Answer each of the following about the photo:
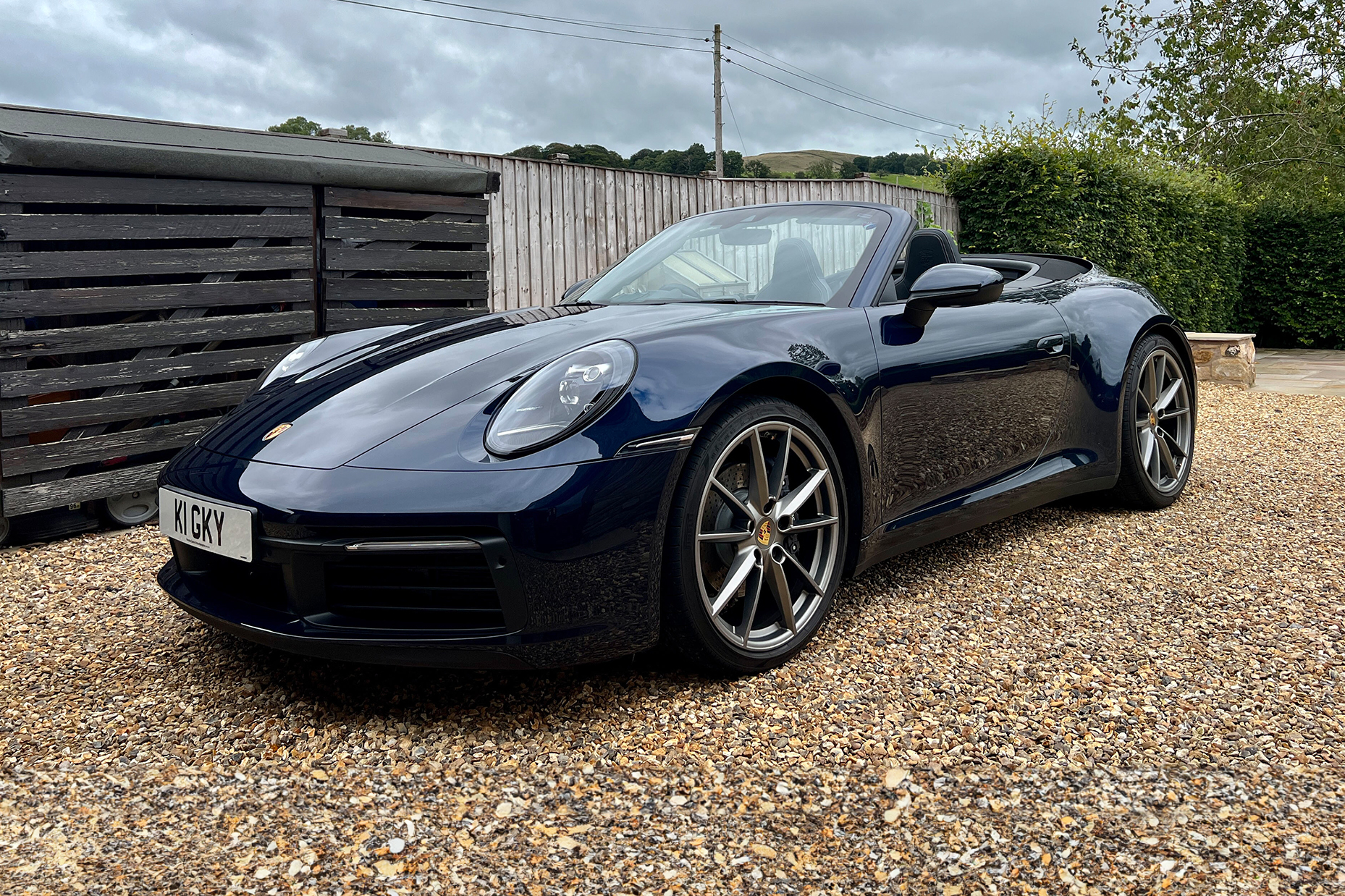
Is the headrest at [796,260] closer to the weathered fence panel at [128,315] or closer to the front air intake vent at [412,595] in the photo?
the front air intake vent at [412,595]

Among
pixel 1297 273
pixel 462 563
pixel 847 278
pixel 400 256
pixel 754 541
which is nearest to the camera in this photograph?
pixel 462 563

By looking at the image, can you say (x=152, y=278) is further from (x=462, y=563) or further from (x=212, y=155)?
(x=462, y=563)

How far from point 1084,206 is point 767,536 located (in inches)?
373

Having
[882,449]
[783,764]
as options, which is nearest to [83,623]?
[783,764]

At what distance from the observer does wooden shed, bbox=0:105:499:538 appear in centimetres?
396

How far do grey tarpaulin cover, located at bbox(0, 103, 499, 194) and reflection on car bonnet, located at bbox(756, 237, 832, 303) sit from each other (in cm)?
266

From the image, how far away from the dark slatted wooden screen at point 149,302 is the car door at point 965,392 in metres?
2.01

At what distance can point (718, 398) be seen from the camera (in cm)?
241

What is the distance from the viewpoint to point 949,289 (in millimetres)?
2943

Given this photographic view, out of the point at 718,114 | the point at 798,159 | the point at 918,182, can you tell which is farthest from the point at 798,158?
the point at 918,182

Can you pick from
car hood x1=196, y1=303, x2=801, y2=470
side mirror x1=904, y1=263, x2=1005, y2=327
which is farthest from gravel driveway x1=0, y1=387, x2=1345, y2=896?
side mirror x1=904, y1=263, x2=1005, y2=327

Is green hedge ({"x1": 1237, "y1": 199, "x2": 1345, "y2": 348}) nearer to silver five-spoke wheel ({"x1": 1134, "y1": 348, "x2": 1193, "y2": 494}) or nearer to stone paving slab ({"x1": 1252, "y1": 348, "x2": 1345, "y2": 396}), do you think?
stone paving slab ({"x1": 1252, "y1": 348, "x2": 1345, "y2": 396})

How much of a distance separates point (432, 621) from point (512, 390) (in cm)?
57

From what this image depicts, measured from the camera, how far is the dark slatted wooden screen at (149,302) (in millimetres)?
3959
